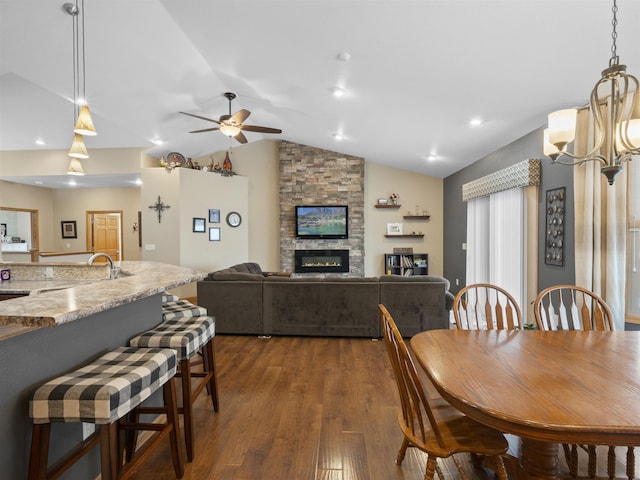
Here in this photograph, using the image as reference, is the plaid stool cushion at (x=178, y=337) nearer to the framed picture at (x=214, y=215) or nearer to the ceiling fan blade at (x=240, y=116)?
the ceiling fan blade at (x=240, y=116)

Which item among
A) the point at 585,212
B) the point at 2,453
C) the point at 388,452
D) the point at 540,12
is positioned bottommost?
the point at 388,452

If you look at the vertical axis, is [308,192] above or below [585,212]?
above

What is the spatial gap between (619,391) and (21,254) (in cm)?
846

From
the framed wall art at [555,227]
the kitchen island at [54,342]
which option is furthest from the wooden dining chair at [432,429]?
the framed wall art at [555,227]

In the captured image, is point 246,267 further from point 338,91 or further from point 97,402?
point 97,402

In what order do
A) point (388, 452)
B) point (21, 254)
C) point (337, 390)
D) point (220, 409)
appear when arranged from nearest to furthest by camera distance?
1. point (388, 452)
2. point (220, 409)
3. point (337, 390)
4. point (21, 254)

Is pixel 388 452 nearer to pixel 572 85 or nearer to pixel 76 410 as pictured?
pixel 76 410

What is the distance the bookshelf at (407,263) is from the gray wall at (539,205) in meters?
0.47

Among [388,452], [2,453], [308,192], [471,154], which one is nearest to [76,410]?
[2,453]

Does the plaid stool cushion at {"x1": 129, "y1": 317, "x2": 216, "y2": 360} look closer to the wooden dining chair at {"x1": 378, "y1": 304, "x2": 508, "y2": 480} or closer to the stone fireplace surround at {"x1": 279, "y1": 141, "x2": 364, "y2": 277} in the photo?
the wooden dining chair at {"x1": 378, "y1": 304, "x2": 508, "y2": 480}

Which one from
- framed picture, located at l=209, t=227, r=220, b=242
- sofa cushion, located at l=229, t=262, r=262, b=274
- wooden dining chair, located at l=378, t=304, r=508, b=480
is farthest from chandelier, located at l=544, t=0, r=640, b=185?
framed picture, located at l=209, t=227, r=220, b=242

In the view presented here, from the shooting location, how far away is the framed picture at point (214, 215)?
674 cm

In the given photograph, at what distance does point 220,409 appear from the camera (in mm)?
2410

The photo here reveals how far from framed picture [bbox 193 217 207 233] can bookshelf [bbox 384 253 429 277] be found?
4.02 metres
